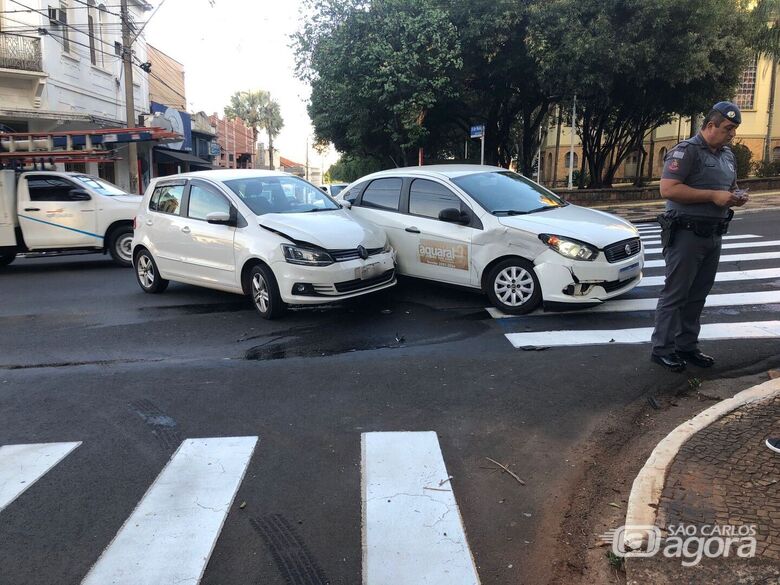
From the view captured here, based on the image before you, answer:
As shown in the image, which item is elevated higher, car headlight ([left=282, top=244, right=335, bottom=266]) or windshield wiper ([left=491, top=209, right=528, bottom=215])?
windshield wiper ([left=491, top=209, right=528, bottom=215])

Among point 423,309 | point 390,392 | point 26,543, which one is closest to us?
point 26,543

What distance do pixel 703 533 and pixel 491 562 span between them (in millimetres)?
1026

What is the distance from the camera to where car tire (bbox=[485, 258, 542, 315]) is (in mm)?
7289

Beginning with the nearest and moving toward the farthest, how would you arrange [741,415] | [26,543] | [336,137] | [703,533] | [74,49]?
[703,533] → [26,543] → [741,415] → [74,49] → [336,137]

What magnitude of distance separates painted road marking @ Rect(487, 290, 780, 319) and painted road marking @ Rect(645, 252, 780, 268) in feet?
Answer: 7.01

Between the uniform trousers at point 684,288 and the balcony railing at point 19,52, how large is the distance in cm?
2072

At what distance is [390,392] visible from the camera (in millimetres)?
5262

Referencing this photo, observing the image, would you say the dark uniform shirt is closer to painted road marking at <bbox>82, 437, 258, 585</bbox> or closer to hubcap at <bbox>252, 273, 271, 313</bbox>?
painted road marking at <bbox>82, 437, 258, 585</bbox>

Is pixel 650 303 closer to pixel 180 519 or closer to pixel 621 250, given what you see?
pixel 621 250

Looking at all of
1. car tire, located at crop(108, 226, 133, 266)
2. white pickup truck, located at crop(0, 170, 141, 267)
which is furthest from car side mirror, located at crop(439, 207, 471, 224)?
car tire, located at crop(108, 226, 133, 266)

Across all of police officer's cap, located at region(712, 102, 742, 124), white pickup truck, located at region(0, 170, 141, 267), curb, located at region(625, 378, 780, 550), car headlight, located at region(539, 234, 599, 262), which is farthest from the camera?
white pickup truck, located at region(0, 170, 141, 267)

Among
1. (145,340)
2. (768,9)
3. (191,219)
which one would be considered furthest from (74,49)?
(768,9)

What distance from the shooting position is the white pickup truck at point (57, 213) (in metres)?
12.3

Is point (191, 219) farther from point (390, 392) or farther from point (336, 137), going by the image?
point (336, 137)
